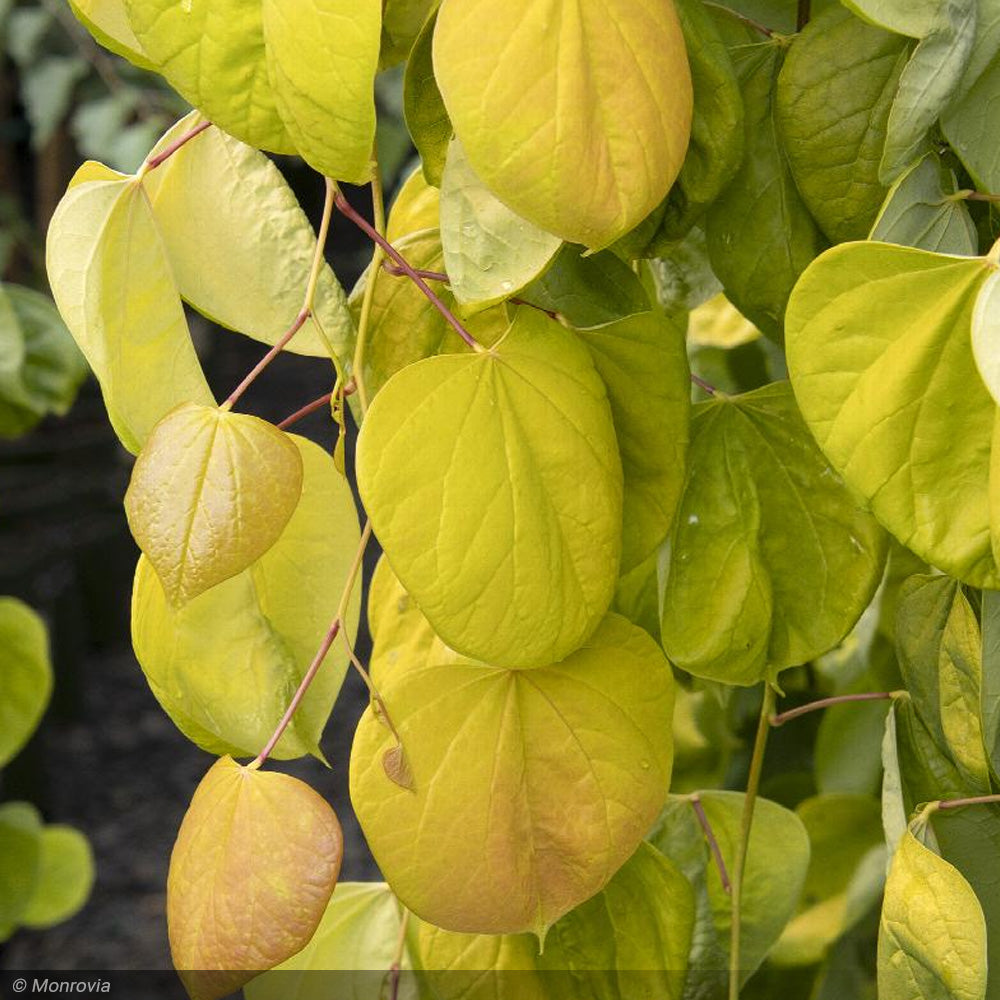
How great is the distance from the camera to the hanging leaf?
404 millimetres

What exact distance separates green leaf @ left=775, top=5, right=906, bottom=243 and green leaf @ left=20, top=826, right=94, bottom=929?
87 centimetres

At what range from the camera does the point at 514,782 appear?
38 cm

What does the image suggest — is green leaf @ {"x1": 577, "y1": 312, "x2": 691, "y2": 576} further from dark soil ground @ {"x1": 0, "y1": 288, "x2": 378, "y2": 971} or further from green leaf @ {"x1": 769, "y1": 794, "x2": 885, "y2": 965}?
dark soil ground @ {"x1": 0, "y1": 288, "x2": 378, "y2": 971}

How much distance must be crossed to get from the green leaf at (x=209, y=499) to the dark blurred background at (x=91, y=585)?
1091 mm

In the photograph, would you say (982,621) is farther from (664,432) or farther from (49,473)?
(49,473)

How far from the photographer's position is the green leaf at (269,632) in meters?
0.39

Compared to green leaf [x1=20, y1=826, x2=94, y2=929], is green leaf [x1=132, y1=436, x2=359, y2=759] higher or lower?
green leaf [x1=132, y1=436, x2=359, y2=759]

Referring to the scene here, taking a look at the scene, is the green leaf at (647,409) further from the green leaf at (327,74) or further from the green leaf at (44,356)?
the green leaf at (44,356)

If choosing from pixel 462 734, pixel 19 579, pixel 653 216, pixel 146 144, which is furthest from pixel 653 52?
pixel 19 579

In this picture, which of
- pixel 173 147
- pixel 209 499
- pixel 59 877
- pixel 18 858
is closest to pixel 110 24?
pixel 173 147

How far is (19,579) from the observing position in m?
1.92

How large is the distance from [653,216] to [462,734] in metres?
0.16

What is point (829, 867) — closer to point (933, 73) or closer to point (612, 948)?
point (612, 948)

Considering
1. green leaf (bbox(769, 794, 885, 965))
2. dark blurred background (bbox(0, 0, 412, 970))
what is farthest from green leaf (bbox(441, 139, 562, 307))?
dark blurred background (bbox(0, 0, 412, 970))
